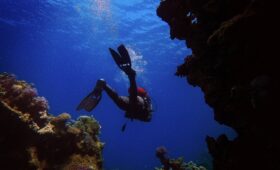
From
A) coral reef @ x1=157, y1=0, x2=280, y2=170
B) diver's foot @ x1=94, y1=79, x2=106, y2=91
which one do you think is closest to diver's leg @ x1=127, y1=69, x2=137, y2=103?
diver's foot @ x1=94, y1=79, x2=106, y2=91

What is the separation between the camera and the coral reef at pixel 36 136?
6.29 meters

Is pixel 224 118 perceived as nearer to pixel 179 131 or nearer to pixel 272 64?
pixel 272 64

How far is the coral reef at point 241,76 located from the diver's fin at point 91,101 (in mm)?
2966

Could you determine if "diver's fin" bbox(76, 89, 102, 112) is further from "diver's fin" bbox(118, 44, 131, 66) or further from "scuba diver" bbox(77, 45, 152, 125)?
"diver's fin" bbox(118, 44, 131, 66)

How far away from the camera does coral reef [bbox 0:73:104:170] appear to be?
247 inches

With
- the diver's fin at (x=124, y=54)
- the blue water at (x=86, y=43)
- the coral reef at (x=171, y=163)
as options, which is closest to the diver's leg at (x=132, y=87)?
the diver's fin at (x=124, y=54)

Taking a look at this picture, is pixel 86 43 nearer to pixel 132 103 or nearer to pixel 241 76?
pixel 132 103

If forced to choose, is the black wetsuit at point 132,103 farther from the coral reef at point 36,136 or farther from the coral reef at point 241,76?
the coral reef at point 241,76

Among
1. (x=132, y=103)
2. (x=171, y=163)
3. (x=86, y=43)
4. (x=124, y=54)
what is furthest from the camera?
(x=86, y=43)

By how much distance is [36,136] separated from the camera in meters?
6.65

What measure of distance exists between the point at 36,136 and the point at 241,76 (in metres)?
4.94

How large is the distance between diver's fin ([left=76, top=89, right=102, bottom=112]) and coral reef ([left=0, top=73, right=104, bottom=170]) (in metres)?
0.55

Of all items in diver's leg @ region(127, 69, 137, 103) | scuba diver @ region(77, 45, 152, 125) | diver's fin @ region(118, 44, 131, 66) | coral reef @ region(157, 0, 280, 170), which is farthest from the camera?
scuba diver @ region(77, 45, 152, 125)

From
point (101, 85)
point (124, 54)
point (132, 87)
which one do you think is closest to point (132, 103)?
point (132, 87)
